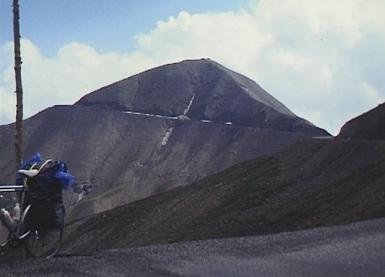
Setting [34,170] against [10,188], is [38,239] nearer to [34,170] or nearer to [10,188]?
[10,188]

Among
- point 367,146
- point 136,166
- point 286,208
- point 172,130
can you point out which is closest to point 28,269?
point 286,208

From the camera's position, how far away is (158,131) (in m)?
103

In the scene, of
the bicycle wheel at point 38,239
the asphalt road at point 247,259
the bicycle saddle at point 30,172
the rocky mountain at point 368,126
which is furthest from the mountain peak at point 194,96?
the bicycle saddle at point 30,172

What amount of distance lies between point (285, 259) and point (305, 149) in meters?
17.6

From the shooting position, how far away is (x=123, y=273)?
22.1ft

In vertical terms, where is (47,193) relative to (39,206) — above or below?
above

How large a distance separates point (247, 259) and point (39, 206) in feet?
8.63

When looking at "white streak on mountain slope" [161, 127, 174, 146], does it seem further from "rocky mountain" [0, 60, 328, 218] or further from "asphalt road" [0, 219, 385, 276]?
"asphalt road" [0, 219, 385, 276]

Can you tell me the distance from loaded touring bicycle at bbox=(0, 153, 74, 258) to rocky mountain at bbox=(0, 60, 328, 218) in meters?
67.8

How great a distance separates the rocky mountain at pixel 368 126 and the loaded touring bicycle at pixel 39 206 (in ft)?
72.2

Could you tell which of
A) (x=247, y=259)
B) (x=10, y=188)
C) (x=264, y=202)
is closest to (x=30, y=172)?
(x=10, y=188)

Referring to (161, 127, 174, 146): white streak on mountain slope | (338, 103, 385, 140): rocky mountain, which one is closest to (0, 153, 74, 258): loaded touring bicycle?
(338, 103, 385, 140): rocky mountain

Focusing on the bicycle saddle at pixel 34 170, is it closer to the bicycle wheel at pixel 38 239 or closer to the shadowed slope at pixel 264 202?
the bicycle wheel at pixel 38 239

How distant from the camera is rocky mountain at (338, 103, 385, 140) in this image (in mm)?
29156
